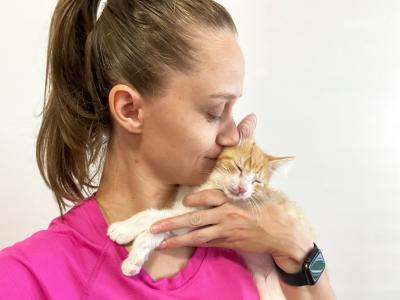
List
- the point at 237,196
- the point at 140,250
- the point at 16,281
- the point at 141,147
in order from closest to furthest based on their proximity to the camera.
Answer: the point at 16,281
the point at 140,250
the point at 141,147
the point at 237,196

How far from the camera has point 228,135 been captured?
1.04 m

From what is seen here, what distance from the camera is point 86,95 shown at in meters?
1.02

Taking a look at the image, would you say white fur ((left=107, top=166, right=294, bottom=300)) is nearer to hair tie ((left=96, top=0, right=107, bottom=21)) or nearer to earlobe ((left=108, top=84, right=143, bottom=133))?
earlobe ((left=108, top=84, right=143, bottom=133))

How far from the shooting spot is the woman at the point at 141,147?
87 cm

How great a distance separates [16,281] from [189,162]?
1.41 ft

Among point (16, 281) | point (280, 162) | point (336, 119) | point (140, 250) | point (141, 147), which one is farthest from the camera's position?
point (336, 119)

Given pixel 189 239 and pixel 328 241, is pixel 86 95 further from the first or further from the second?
pixel 328 241

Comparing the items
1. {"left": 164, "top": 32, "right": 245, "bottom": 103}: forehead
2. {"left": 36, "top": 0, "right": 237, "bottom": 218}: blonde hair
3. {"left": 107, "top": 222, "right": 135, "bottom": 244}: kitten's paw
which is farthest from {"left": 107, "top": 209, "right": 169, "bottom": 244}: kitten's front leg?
{"left": 164, "top": 32, "right": 245, "bottom": 103}: forehead

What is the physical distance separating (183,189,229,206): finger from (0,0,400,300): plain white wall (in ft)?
2.88

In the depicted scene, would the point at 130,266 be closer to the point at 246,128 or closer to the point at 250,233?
the point at 250,233

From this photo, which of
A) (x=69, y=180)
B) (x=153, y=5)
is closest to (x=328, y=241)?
(x=69, y=180)

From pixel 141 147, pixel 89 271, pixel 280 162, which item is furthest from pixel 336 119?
pixel 89 271

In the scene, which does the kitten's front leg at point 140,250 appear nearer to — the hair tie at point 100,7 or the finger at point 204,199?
the finger at point 204,199

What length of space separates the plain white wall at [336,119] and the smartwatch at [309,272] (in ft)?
2.78
